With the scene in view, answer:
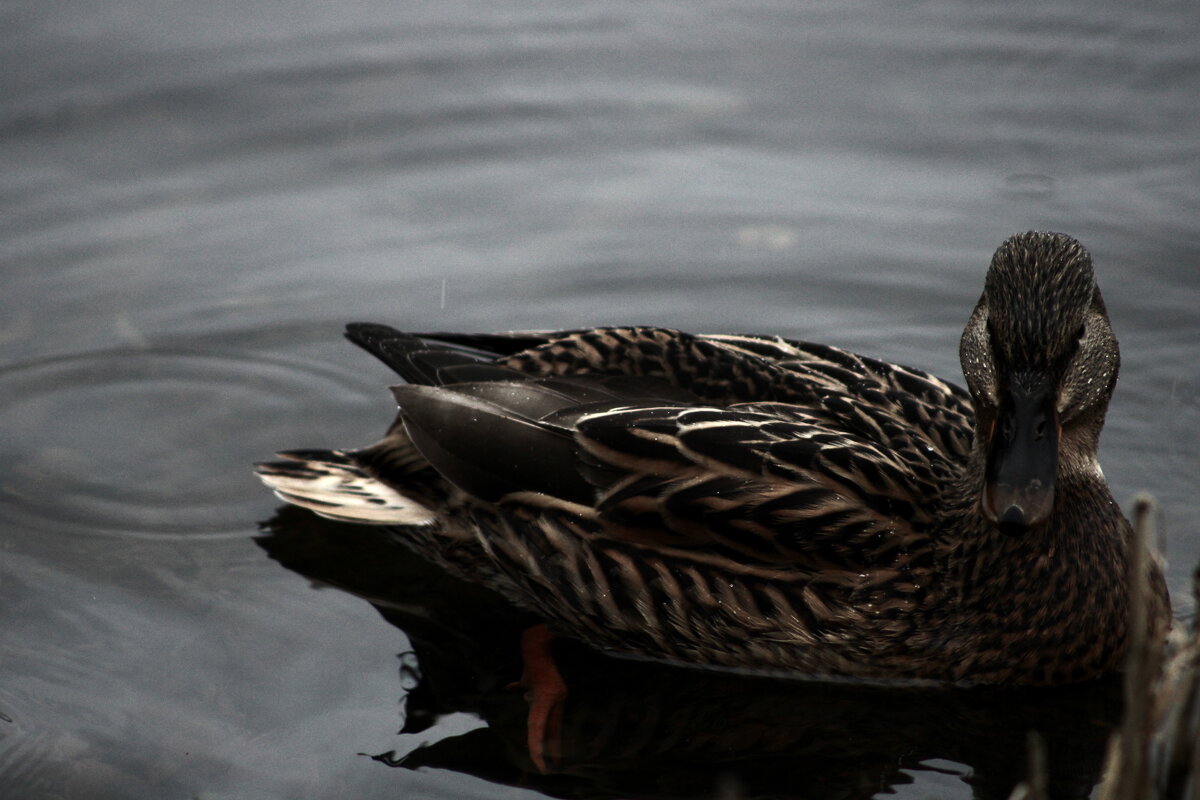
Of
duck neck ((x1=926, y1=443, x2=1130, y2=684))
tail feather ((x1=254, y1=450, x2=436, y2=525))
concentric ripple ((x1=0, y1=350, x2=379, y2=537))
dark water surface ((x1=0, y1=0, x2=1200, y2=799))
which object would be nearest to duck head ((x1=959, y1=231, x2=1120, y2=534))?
duck neck ((x1=926, y1=443, x2=1130, y2=684))

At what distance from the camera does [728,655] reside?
579 centimetres

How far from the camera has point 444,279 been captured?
8312 mm

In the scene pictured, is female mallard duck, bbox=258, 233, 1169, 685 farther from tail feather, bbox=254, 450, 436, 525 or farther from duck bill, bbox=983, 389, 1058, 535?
tail feather, bbox=254, 450, 436, 525

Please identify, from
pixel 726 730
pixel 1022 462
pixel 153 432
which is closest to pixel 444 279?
pixel 153 432

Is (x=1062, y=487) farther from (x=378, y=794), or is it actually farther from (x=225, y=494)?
(x=225, y=494)

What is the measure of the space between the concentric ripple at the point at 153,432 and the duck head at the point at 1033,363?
333 cm

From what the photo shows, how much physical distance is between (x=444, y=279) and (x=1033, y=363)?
154 inches

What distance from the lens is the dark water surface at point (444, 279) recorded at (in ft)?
18.3

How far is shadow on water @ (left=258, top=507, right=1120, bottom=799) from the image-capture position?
17.7 feet

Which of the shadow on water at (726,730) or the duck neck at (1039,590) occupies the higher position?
the duck neck at (1039,590)

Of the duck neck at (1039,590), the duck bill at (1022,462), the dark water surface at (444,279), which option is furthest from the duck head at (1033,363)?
the dark water surface at (444,279)

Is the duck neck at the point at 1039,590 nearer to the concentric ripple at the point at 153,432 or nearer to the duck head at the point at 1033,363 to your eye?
the duck head at the point at 1033,363

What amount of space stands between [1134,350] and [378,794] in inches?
179

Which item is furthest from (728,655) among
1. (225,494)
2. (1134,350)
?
(1134,350)
